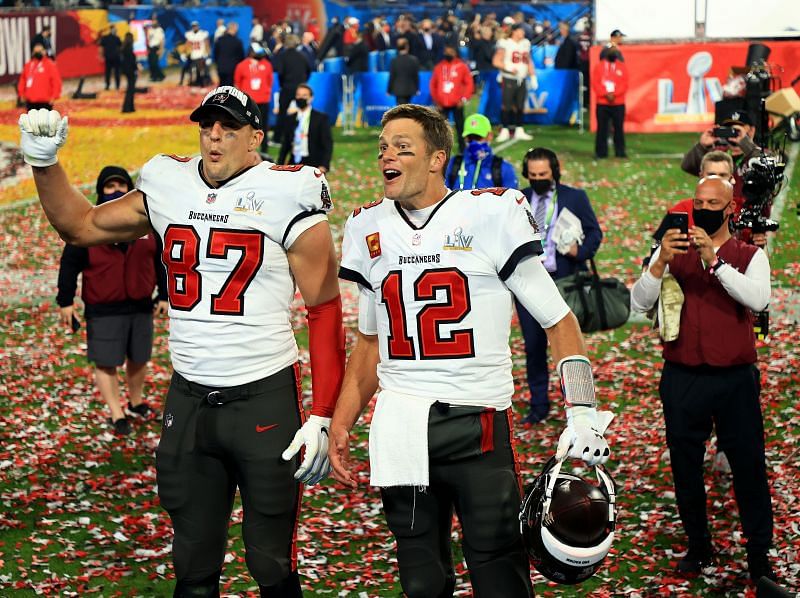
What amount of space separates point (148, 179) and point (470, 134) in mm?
5894

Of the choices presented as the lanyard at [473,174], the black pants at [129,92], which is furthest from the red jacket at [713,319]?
the black pants at [129,92]

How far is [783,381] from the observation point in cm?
1141

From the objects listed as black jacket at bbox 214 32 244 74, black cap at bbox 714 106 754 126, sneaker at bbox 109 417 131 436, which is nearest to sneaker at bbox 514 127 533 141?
black jacket at bbox 214 32 244 74

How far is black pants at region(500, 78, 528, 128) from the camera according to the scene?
2745 centimetres

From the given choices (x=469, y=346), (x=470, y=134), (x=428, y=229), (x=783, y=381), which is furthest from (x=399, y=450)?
(x=783, y=381)

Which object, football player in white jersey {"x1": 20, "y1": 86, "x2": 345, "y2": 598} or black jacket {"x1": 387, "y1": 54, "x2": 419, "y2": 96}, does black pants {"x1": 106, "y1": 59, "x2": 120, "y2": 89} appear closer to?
black jacket {"x1": 387, "y1": 54, "x2": 419, "y2": 96}

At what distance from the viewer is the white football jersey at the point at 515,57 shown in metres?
27.6

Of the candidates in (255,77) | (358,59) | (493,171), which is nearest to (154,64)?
(358,59)

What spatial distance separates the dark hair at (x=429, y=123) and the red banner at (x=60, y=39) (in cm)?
2510

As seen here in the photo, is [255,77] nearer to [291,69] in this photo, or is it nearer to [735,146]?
[291,69]

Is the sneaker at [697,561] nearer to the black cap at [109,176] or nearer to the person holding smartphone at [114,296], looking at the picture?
the person holding smartphone at [114,296]

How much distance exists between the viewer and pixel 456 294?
509cm

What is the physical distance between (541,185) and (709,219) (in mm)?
3083

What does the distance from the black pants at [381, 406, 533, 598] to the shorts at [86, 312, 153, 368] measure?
17.9ft
